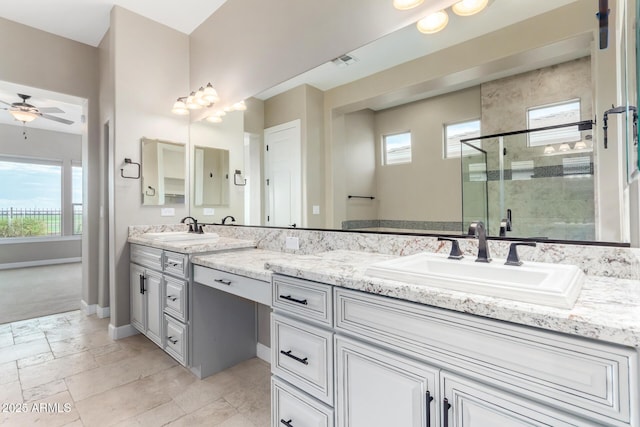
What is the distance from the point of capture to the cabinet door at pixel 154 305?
2465mm

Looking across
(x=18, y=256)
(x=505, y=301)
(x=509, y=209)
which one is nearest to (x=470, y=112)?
(x=509, y=209)

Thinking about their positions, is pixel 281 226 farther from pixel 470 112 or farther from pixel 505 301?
pixel 505 301

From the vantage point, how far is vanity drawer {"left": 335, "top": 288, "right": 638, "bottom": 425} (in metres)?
0.66

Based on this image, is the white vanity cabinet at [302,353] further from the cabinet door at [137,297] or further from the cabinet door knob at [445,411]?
the cabinet door at [137,297]

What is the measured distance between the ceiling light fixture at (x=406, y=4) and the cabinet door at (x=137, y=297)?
2738 millimetres

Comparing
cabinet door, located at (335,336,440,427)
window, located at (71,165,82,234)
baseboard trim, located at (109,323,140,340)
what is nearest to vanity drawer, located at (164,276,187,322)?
baseboard trim, located at (109,323,140,340)

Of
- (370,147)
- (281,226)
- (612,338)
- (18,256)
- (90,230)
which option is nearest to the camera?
(612,338)

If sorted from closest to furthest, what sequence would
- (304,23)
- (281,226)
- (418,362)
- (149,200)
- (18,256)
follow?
(418,362)
(304,23)
(281,226)
(149,200)
(18,256)

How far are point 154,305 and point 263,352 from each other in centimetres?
97

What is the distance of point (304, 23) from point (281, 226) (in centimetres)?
146

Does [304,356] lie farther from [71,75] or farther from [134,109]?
[71,75]

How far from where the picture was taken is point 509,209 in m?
1.37

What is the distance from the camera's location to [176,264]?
226 cm

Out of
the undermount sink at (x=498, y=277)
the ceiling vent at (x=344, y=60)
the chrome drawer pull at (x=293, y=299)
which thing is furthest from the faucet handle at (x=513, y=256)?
the ceiling vent at (x=344, y=60)
